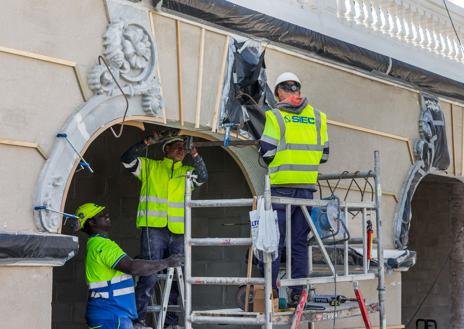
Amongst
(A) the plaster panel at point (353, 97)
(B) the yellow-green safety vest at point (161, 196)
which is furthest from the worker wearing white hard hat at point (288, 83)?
(B) the yellow-green safety vest at point (161, 196)

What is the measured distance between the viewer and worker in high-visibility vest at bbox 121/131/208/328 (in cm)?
984

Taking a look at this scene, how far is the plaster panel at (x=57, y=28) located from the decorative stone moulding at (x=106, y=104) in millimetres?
125

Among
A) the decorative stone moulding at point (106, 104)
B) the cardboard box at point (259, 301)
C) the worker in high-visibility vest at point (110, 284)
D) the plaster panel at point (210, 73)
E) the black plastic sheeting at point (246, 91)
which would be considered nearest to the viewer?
the decorative stone moulding at point (106, 104)

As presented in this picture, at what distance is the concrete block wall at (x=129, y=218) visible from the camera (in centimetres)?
1110

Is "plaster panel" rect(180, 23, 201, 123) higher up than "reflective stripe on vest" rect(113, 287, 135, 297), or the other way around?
"plaster panel" rect(180, 23, 201, 123)

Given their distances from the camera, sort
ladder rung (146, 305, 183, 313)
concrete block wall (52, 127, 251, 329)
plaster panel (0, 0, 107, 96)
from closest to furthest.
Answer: plaster panel (0, 0, 107, 96) < ladder rung (146, 305, 183, 313) < concrete block wall (52, 127, 251, 329)

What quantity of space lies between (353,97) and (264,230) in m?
4.54

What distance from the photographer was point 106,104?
8.50 m

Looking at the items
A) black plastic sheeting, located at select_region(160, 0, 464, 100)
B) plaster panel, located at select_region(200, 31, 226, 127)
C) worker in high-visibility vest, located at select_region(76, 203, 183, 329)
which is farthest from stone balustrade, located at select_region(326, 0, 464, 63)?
worker in high-visibility vest, located at select_region(76, 203, 183, 329)

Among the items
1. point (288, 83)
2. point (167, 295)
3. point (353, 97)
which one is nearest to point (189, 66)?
point (288, 83)

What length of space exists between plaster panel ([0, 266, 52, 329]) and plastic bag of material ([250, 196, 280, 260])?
5.33ft

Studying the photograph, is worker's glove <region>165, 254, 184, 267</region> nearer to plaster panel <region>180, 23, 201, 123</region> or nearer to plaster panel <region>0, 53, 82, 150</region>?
plaster panel <region>180, 23, 201, 123</region>

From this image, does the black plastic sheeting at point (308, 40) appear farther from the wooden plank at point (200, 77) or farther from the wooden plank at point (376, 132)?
the wooden plank at point (376, 132)

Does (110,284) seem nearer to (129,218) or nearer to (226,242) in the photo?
(226,242)
